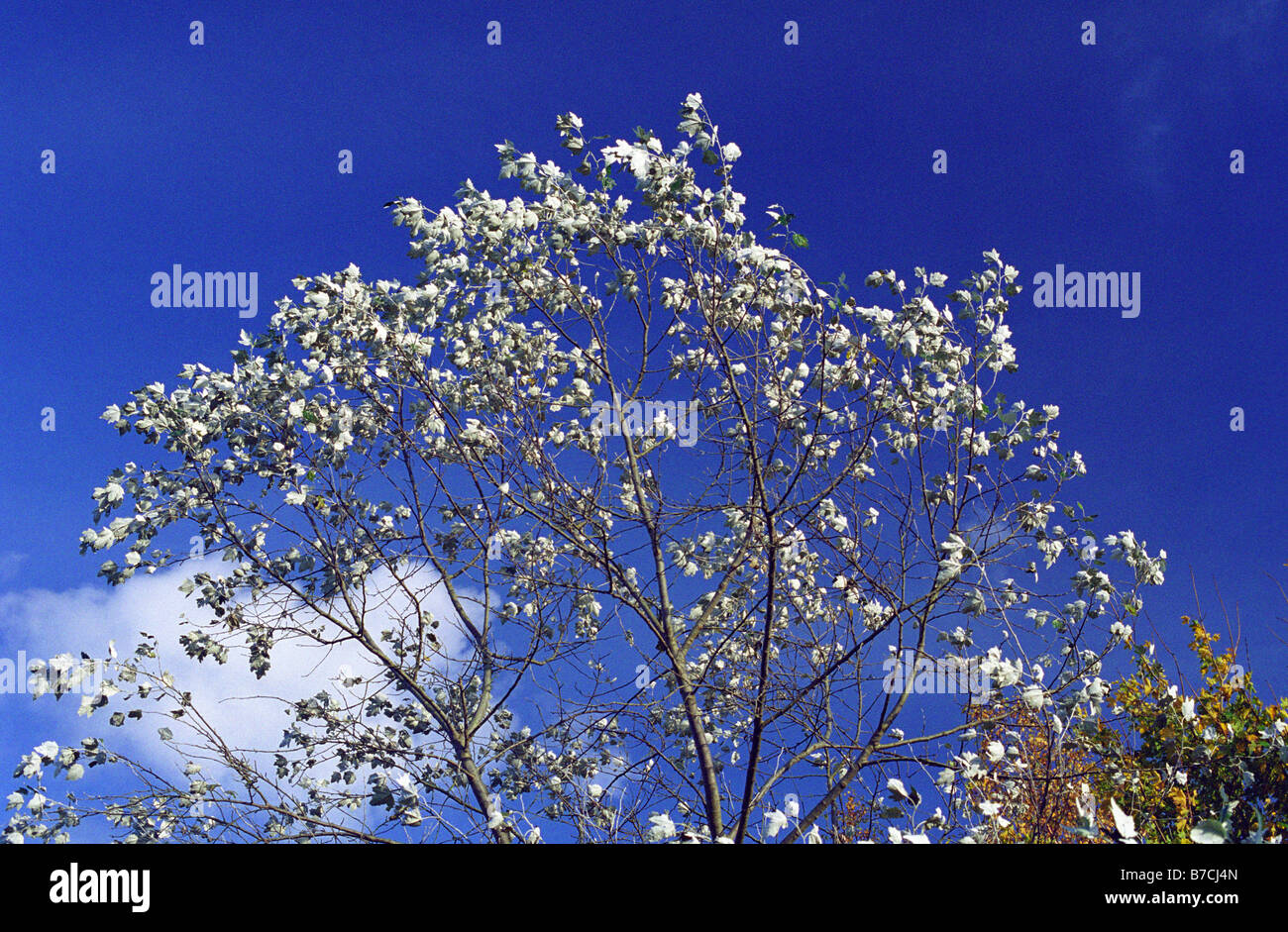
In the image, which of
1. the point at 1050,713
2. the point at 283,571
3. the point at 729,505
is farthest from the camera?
the point at 283,571

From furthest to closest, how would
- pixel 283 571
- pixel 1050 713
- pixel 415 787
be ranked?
1. pixel 283 571
2. pixel 415 787
3. pixel 1050 713

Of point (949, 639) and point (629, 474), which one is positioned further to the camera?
point (629, 474)

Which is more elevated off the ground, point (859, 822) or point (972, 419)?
point (972, 419)

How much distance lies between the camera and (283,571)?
6633mm

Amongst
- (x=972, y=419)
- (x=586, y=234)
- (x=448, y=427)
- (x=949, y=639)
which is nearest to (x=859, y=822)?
(x=949, y=639)
